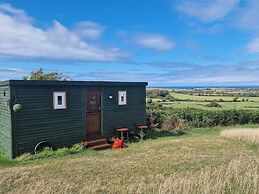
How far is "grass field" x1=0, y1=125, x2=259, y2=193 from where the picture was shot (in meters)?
5.01

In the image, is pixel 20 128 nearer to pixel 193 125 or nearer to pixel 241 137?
pixel 241 137

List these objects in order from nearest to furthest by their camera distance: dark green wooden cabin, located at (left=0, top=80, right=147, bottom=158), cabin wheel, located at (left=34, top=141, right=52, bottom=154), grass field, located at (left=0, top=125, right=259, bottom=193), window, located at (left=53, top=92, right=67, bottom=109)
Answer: grass field, located at (left=0, top=125, right=259, bottom=193) → dark green wooden cabin, located at (left=0, top=80, right=147, bottom=158) → cabin wheel, located at (left=34, top=141, right=52, bottom=154) → window, located at (left=53, top=92, right=67, bottom=109)

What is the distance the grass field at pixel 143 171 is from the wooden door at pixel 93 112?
6.02ft

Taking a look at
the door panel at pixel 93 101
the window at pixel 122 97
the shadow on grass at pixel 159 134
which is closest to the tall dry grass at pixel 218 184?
the door panel at pixel 93 101

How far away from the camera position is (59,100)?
9688mm

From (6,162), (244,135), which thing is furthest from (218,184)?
(244,135)

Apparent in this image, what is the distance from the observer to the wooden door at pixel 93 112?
1073cm

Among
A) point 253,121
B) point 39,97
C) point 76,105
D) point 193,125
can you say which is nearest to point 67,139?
point 76,105

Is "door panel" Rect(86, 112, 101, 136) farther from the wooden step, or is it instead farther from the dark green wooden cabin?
the wooden step

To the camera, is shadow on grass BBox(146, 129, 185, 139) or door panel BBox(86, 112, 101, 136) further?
shadow on grass BBox(146, 129, 185, 139)

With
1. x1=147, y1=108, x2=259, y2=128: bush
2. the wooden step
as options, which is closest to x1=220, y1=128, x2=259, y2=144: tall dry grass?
x1=147, y1=108, x2=259, y2=128: bush

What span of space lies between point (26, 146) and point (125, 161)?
3.74 m

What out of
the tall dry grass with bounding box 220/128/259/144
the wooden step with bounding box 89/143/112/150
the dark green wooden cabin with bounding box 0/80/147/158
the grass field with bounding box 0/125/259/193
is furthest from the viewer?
the tall dry grass with bounding box 220/128/259/144

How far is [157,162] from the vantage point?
7.59 metres
